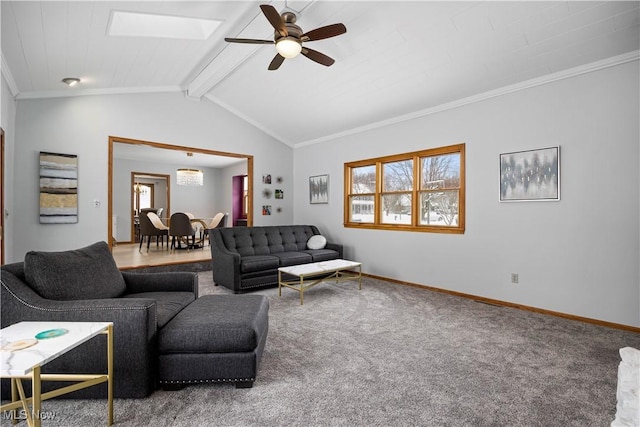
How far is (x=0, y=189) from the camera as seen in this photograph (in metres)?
3.58

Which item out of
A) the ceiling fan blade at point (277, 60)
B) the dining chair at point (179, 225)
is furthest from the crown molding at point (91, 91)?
the dining chair at point (179, 225)

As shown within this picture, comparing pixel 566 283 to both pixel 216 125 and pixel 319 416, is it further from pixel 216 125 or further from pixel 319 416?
pixel 216 125

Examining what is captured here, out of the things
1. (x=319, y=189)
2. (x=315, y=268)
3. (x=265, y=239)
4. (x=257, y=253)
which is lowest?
(x=315, y=268)

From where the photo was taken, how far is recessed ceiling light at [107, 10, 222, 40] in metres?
3.10

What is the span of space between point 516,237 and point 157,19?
14.8ft

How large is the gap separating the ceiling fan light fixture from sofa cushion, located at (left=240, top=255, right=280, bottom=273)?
2631 millimetres

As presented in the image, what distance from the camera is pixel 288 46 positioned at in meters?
2.75

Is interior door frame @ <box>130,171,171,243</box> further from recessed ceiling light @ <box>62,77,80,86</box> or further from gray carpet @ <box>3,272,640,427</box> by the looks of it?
gray carpet @ <box>3,272,640,427</box>

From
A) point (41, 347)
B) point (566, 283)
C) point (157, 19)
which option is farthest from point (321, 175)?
point (41, 347)

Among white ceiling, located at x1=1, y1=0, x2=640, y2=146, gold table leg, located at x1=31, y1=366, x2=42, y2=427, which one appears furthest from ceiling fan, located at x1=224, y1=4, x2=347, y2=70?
gold table leg, located at x1=31, y1=366, x2=42, y2=427

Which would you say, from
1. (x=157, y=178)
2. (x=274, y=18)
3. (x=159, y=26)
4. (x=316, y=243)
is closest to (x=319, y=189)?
(x=316, y=243)

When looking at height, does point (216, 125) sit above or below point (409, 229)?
above

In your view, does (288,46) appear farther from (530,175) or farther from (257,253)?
(257,253)

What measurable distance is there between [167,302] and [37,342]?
1030 millimetres
